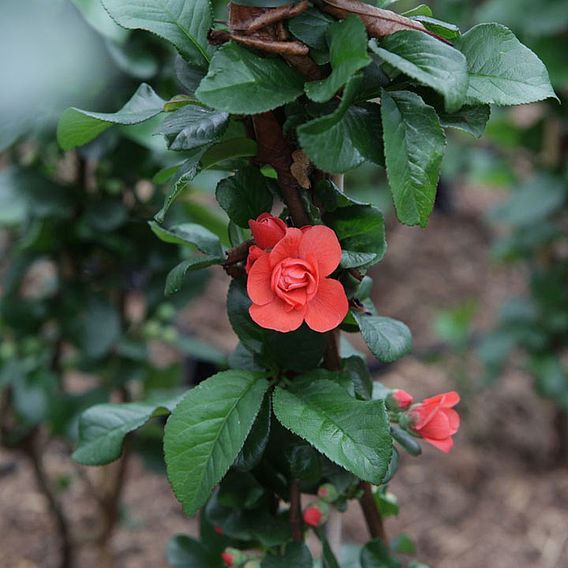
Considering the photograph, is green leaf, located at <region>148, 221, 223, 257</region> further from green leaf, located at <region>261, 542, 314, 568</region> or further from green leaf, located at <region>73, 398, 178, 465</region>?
green leaf, located at <region>261, 542, 314, 568</region>

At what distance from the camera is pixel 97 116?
1.87ft

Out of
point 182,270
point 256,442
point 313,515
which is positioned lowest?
point 313,515

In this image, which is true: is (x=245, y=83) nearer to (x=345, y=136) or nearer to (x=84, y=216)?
(x=345, y=136)

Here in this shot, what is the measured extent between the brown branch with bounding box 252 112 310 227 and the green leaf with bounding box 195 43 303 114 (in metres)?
0.05

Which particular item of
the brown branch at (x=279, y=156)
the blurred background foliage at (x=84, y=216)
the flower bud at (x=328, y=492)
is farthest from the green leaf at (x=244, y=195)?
the blurred background foliage at (x=84, y=216)

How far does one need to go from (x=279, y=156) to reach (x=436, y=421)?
25cm

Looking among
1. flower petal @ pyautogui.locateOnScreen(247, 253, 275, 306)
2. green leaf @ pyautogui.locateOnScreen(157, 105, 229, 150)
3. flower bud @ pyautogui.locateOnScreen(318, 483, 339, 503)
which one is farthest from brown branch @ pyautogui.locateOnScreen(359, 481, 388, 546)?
green leaf @ pyautogui.locateOnScreen(157, 105, 229, 150)

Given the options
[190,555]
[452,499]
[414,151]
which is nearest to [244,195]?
[414,151]

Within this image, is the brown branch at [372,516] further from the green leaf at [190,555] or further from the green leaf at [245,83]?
the green leaf at [245,83]

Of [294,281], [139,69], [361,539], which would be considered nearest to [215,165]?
[294,281]

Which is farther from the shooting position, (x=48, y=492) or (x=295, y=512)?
(x=48, y=492)

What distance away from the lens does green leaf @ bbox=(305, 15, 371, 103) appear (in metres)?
0.49

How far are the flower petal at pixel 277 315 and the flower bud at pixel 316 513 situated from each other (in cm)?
20

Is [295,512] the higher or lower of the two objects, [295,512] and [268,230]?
the lower
